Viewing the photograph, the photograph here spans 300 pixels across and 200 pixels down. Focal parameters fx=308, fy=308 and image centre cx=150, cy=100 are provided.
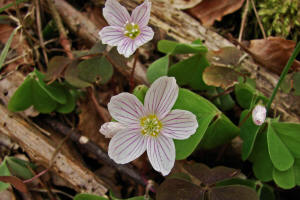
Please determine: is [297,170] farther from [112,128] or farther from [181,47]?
[112,128]

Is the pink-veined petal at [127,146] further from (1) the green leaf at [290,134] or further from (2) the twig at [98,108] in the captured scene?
(1) the green leaf at [290,134]

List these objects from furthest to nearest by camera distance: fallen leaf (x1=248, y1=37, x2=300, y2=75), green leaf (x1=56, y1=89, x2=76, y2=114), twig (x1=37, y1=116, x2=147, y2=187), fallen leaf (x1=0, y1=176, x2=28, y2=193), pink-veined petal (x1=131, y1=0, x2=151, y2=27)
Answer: green leaf (x1=56, y1=89, x2=76, y2=114), fallen leaf (x1=248, y1=37, x2=300, y2=75), twig (x1=37, y1=116, x2=147, y2=187), fallen leaf (x1=0, y1=176, x2=28, y2=193), pink-veined petal (x1=131, y1=0, x2=151, y2=27)

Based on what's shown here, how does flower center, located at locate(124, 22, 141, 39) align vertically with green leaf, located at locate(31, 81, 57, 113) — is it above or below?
above

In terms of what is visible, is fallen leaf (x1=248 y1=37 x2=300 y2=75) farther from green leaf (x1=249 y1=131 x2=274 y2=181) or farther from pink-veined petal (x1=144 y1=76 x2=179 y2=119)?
pink-veined petal (x1=144 y1=76 x2=179 y2=119)

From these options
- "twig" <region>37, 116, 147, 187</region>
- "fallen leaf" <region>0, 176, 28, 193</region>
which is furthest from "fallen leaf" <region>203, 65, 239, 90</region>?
"fallen leaf" <region>0, 176, 28, 193</region>

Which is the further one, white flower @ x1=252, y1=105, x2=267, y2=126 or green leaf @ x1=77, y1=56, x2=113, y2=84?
green leaf @ x1=77, y1=56, x2=113, y2=84

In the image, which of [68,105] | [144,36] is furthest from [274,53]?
[68,105]

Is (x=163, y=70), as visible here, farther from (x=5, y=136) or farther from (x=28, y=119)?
(x=5, y=136)

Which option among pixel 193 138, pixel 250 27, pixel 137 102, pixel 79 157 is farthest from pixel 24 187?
pixel 250 27

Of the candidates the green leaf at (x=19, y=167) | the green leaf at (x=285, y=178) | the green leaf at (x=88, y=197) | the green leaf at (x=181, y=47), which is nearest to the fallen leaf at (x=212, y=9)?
the green leaf at (x=181, y=47)
